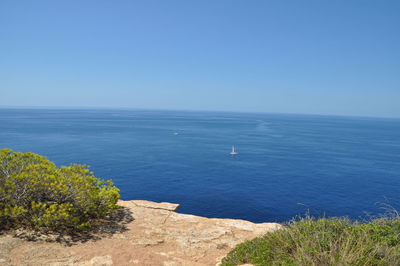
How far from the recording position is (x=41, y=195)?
1087cm

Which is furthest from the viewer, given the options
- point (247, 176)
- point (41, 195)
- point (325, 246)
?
point (247, 176)

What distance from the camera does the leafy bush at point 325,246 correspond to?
6.57 metres

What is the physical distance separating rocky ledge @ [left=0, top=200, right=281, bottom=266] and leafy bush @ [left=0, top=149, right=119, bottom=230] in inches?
34.1

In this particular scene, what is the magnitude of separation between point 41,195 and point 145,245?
5424 mm

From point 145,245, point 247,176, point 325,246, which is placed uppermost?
point 325,246

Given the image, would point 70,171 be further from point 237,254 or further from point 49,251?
point 237,254

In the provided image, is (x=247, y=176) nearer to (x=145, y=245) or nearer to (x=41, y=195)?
(x=145, y=245)

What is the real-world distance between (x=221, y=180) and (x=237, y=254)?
127 feet

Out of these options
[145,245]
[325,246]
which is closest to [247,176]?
[145,245]

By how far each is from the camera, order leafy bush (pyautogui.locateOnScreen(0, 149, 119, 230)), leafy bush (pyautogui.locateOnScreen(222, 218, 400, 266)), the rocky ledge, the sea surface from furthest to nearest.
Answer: the sea surface < leafy bush (pyautogui.locateOnScreen(0, 149, 119, 230)) < the rocky ledge < leafy bush (pyautogui.locateOnScreen(222, 218, 400, 266))

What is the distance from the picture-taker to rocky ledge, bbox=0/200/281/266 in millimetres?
8484

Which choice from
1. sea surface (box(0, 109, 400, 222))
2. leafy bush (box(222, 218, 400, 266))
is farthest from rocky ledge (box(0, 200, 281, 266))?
sea surface (box(0, 109, 400, 222))

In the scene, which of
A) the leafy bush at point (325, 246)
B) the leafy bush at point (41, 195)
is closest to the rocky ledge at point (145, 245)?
the leafy bush at point (41, 195)

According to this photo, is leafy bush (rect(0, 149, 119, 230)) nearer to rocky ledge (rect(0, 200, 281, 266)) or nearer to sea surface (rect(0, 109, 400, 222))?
rocky ledge (rect(0, 200, 281, 266))
